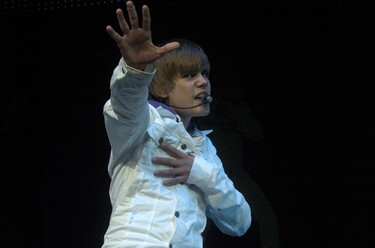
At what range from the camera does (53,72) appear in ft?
7.23

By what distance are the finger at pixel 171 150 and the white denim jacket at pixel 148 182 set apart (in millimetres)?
12


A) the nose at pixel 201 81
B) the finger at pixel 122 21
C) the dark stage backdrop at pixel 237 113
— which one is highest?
the finger at pixel 122 21

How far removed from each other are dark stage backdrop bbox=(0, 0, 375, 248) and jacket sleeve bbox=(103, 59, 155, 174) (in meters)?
0.92

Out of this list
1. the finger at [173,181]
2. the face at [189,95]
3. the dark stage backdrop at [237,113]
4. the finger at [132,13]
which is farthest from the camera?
the dark stage backdrop at [237,113]

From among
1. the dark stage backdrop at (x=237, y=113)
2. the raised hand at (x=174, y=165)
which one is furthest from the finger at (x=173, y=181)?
the dark stage backdrop at (x=237, y=113)

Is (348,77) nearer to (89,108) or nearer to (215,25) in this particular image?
(215,25)

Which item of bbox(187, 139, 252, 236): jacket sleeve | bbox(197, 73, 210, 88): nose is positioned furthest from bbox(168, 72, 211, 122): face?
bbox(187, 139, 252, 236): jacket sleeve

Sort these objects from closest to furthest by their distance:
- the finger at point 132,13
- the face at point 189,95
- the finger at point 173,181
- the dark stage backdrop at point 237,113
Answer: the finger at point 132,13 < the finger at point 173,181 < the face at point 189,95 < the dark stage backdrop at point 237,113

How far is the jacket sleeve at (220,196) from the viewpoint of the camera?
123 cm

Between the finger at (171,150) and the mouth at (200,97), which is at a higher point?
the mouth at (200,97)

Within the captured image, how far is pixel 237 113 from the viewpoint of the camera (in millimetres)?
2061

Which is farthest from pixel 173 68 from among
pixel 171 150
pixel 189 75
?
pixel 171 150

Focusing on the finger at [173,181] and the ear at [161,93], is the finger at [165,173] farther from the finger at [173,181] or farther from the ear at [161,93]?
the ear at [161,93]

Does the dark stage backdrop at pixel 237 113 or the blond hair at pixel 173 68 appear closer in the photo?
the blond hair at pixel 173 68
